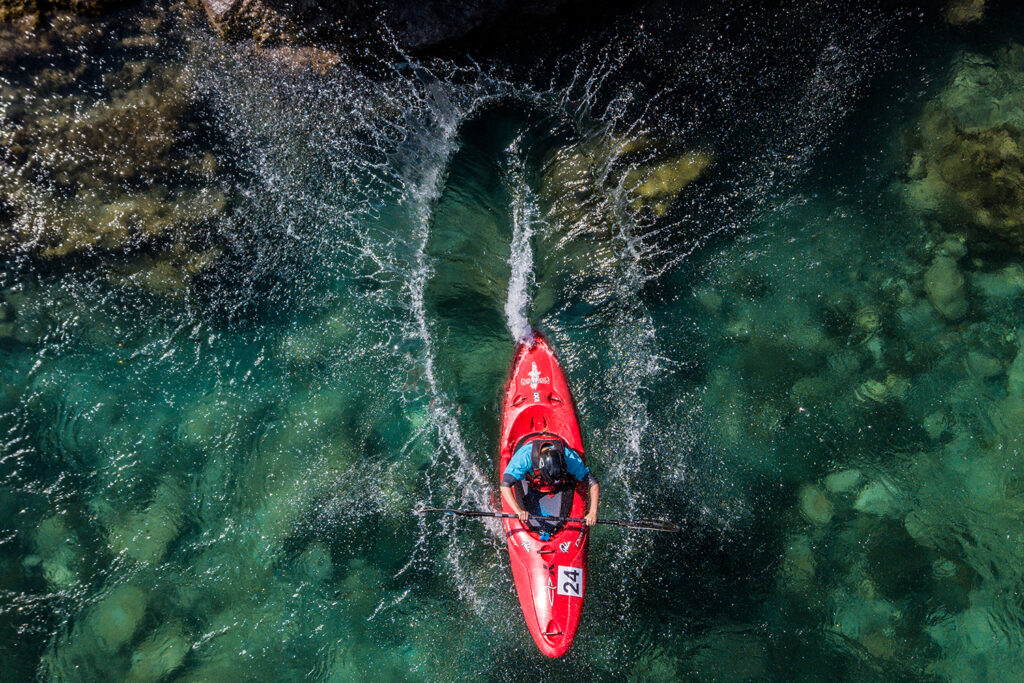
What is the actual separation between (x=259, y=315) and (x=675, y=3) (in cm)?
577

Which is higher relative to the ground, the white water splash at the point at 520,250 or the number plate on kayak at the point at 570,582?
the white water splash at the point at 520,250

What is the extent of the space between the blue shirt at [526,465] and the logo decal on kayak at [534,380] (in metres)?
0.80

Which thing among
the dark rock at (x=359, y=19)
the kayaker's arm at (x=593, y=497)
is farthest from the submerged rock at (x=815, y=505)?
the dark rock at (x=359, y=19)

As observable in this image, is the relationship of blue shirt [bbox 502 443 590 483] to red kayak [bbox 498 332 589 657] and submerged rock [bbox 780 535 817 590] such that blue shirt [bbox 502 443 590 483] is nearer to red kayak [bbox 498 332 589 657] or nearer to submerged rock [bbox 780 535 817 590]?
red kayak [bbox 498 332 589 657]

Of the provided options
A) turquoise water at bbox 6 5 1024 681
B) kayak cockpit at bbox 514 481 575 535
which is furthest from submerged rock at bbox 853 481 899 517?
kayak cockpit at bbox 514 481 575 535

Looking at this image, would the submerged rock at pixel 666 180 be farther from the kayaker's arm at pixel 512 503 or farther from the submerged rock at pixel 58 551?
the submerged rock at pixel 58 551

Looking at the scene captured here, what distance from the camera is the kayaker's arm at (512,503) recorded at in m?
5.48

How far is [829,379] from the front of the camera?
20.6 ft

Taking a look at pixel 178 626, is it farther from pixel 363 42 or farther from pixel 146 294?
pixel 363 42

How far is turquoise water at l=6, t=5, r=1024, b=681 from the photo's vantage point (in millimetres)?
5910

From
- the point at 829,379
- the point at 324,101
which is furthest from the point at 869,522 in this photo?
the point at 324,101

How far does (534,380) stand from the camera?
614cm

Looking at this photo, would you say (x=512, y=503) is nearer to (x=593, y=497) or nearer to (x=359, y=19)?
(x=593, y=497)

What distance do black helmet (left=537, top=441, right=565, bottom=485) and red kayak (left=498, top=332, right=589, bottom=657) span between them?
26.8 inches
